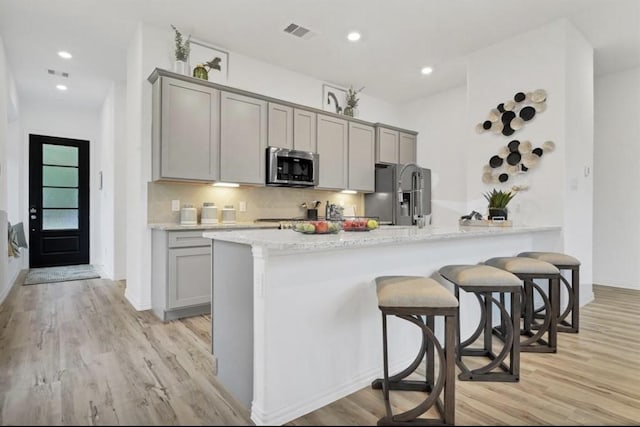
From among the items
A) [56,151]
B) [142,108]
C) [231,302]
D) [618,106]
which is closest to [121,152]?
[142,108]

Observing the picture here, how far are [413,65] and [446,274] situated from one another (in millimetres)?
3363

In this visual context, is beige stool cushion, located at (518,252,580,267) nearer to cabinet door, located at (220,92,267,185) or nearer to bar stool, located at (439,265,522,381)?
bar stool, located at (439,265,522,381)

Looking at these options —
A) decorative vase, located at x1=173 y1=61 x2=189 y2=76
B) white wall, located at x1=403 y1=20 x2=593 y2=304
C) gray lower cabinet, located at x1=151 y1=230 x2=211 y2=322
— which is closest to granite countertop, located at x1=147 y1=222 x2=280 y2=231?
gray lower cabinet, located at x1=151 y1=230 x2=211 y2=322

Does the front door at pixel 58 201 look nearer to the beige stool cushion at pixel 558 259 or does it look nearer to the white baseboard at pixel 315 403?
the white baseboard at pixel 315 403

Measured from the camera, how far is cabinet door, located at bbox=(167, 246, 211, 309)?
319 cm

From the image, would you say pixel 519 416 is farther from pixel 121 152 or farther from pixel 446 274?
pixel 121 152

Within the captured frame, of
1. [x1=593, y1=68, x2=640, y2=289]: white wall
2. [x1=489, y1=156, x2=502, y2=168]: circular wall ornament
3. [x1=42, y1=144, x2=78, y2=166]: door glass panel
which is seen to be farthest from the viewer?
[x1=42, y1=144, x2=78, y2=166]: door glass panel

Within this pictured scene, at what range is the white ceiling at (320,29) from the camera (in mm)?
3271

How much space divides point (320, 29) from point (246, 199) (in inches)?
82.6

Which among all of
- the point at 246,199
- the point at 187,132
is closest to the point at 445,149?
the point at 246,199

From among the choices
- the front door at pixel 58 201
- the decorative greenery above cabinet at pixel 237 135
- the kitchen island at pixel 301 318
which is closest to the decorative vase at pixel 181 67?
the decorative greenery above cabinet at pixel 237 135

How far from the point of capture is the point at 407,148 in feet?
18.9

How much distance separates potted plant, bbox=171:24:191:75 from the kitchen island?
232 cm

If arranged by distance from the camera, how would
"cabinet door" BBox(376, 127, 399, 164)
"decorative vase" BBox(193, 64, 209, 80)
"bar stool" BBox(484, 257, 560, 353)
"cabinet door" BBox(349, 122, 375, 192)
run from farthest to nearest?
"cabinet door" BBox(376, 127, 399, 164) → "cabinet door" BBox(349, 122, 375, 192) → "decorative vase" BBox(193, 64, 209, 80) → "bar stool" BBox(484, 257, 560, 353)
